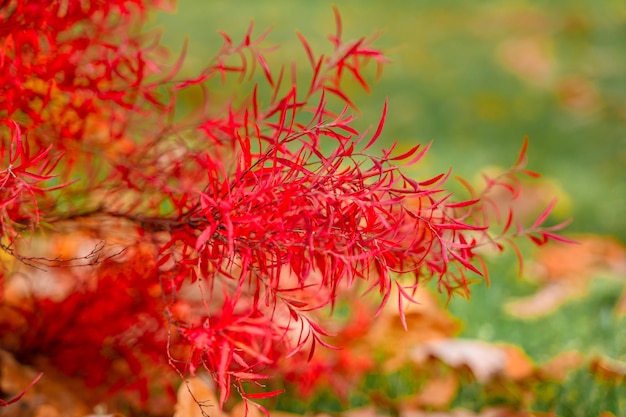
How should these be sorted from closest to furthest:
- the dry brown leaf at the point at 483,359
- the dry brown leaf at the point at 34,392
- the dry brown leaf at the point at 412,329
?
the dry brown leaf at the point at 34,392 → the dry brown leaf at the point at 483,359 → the dry brown leaf at the point at 412,329

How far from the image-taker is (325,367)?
1.38 m

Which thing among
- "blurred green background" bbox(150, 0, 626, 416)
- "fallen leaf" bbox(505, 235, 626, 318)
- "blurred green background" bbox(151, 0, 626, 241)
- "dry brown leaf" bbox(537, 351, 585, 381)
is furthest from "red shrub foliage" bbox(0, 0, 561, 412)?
"blurred green background" bbox(151, 0, 626, 241)

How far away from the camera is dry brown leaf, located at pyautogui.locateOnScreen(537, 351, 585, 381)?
4.64ft

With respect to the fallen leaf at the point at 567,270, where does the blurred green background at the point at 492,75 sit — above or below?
above

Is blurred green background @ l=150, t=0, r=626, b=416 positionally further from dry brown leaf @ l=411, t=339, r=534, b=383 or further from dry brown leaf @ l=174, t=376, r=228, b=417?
dry brown leaf @ l=174, t=376, r=228, b=417

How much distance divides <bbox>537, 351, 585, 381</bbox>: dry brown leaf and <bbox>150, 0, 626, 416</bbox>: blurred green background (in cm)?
3

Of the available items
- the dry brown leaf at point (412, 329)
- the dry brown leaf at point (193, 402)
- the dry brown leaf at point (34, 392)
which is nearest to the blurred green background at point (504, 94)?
the dry brown leaf at point (412, 329)

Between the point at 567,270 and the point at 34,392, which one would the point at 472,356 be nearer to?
the point at 34,392

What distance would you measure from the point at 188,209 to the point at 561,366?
31.9 inches

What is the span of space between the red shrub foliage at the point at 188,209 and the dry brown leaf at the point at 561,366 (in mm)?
357

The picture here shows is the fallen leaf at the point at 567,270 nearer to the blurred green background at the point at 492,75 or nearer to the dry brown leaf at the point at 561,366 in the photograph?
the blurred green background at the point at 492,75

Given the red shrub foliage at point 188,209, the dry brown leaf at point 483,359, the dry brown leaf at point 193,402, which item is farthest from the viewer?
the dry brown leaf at point 483,359

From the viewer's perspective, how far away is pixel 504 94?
4504 mm

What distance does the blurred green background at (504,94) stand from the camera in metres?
1.93
